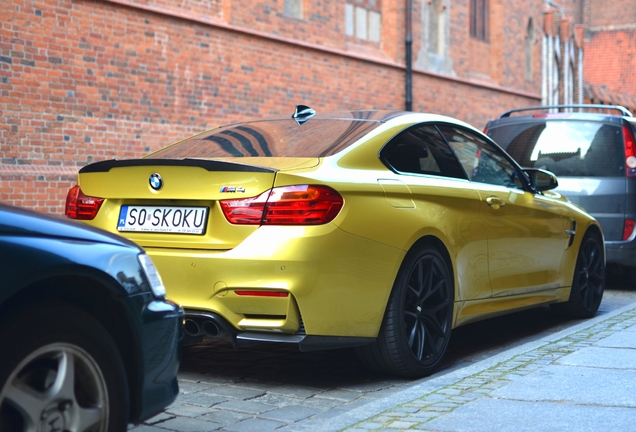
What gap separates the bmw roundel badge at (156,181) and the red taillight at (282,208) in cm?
41

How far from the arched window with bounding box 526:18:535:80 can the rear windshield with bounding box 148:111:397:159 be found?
22.5m

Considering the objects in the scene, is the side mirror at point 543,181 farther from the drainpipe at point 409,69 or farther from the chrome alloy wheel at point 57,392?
the drainpipe at point 409,69

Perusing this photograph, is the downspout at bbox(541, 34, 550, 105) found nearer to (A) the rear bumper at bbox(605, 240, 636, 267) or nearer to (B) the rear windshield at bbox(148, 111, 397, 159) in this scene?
(A) the rear bumper at bbox(605, 240, 636, 267)

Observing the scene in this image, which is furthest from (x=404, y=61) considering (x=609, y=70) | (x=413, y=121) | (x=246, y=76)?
(x=609, y=70)

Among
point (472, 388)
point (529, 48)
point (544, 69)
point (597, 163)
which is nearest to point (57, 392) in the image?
point (472, 388)

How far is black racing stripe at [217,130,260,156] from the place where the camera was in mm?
5272

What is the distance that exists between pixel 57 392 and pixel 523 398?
2348mm

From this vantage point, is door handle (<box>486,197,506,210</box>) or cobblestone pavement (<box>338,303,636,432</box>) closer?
cobblestone pavement (<box>338,303,636,432</box>)

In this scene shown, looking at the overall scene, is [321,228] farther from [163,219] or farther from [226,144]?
[226,144]

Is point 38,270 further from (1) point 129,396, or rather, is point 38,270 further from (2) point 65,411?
(1) point 129,396

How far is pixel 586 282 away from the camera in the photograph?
7691 mm

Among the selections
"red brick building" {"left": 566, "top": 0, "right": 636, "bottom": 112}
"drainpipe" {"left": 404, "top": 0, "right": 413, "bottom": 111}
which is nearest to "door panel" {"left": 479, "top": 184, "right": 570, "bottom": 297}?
"drainpipe" {"left": 404, "top": 0, "right": 413, "bottom": 111}

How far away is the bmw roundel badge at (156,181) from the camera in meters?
4.81

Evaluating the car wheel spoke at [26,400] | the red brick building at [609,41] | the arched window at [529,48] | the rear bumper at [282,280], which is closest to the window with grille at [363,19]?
the arched window at [529,48]
